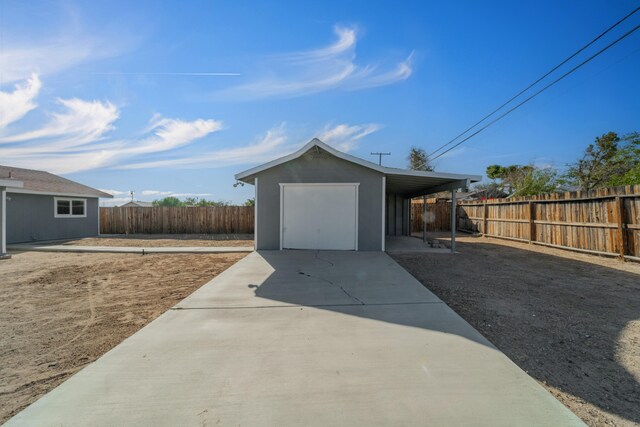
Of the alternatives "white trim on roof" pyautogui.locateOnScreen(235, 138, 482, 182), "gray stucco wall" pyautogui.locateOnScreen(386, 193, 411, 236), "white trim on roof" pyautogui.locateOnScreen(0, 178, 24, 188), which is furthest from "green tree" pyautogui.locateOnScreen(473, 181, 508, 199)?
"white trim on roof" pyautogui.locateOnScreen(0, 178, 24, 188)

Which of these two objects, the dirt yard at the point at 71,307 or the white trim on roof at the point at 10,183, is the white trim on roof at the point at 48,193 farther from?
the dirt yard at the point at 71,307

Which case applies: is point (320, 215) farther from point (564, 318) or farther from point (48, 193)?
point (48, 193)

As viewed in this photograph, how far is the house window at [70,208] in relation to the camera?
45.4 ft

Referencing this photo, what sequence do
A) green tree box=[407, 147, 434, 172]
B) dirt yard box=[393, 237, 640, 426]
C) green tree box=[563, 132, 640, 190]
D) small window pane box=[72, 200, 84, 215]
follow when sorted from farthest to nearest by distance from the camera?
green tree box=[407, 147, 434, 172] → green tree box=[563, 132, 640, 190] → small window pane box=[72, 200, 84, 215] → dirt yard box=[393, 237, 640, 426]

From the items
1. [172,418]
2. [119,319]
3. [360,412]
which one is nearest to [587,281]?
[360,412]

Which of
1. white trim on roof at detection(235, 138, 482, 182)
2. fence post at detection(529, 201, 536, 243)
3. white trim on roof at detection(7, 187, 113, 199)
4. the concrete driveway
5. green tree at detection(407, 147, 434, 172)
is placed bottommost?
the concrete driveway

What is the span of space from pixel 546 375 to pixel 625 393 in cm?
50

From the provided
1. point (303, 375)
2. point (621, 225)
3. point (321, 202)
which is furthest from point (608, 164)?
point (303, 375)

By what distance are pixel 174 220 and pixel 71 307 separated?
522 inches

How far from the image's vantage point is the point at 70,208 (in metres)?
14.4

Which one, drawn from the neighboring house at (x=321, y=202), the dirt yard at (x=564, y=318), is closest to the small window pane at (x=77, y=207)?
the neighboring house at (x=321, y=202)

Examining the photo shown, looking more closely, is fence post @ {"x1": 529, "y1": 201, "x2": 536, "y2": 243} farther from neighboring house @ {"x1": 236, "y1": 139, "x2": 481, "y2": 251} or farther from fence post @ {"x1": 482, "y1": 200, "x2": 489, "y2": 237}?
neighboring house @ {"x1": 236, "y1": 139, "x2": 481, "y2": 251}

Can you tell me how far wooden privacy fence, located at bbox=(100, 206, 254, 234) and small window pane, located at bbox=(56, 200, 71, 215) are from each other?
218cm

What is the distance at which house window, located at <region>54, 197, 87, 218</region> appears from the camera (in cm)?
1385
